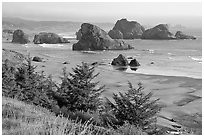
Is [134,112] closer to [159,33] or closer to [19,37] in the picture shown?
[19,37]

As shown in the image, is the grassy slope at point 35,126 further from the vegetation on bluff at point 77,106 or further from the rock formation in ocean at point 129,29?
the rock formation in ocean at point 129,29

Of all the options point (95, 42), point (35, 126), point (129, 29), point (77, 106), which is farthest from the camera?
point (129, 29)

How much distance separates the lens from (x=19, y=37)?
61719mm

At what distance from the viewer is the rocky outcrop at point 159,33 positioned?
91.3 metres

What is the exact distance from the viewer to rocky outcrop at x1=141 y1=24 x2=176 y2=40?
91.3 meters

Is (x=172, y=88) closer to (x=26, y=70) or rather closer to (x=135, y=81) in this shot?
(x=135, y=81)

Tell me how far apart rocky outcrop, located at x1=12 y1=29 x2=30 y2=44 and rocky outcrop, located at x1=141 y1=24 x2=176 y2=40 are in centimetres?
3873

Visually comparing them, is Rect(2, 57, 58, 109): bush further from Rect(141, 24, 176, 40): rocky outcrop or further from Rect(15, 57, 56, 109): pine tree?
Rect(141, 24, 176, 40): rocky outcrop

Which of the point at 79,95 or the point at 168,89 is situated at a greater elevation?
the point at 79,95

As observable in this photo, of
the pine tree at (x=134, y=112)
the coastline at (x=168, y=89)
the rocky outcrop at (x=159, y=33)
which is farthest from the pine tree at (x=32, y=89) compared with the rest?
the rocky outcrop at (x=159, y=33)

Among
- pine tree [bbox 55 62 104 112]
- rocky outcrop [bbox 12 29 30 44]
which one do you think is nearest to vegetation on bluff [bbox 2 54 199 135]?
pine tree [bbox 55 62 104 112]

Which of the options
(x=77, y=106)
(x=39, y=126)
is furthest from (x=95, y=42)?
(x=39, y=126)

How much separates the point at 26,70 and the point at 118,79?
664 inches

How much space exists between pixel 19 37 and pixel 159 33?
1720 inches
